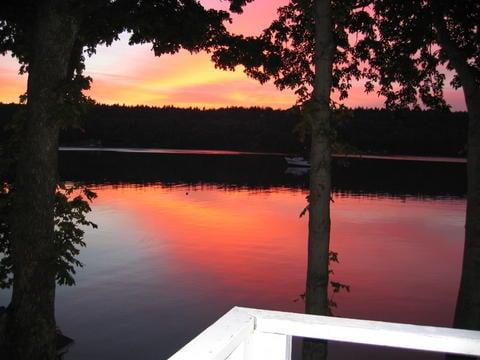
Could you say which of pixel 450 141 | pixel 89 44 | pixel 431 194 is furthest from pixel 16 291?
pixel 450 141

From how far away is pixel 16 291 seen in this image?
9.39 meters

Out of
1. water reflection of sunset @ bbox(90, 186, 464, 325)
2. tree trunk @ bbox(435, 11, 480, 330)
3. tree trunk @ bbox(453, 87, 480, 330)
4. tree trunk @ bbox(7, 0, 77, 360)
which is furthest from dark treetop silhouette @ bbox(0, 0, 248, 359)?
water reflection of sunset @ bbox(90, 186, 464, 325)

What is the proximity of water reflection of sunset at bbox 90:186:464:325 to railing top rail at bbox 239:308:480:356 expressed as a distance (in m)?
19.2

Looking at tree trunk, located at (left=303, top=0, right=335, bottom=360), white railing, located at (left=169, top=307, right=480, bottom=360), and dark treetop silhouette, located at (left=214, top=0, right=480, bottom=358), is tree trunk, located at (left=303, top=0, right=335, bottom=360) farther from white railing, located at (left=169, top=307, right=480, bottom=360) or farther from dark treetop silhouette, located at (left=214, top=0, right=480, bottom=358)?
white railing, located at (left=169, top=307, right=480, bottom=360)

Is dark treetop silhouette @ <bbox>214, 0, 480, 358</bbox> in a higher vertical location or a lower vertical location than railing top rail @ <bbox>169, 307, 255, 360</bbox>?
higher

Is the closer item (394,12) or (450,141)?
(394,12)

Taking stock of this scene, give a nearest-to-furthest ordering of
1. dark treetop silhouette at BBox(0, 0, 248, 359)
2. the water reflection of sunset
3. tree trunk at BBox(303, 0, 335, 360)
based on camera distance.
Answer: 1. tree trunk at BBox(303, 0, 335, 360)
2. dark treetop silhouette at BBox(0, 0, 248, 359)
3. the water reflection of sunset

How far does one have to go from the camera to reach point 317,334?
6.59 feet

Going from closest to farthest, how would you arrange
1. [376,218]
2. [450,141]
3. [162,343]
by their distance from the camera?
[162,343], [376,218], [450,141]

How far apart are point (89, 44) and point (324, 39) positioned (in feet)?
25.1

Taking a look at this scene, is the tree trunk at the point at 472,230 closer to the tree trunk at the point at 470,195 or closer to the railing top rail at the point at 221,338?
the tree trunk at the point at 470,195

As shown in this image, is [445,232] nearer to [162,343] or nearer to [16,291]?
[162,343]

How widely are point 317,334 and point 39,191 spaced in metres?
8.53

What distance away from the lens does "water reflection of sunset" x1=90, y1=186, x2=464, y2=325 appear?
73.4 ft
